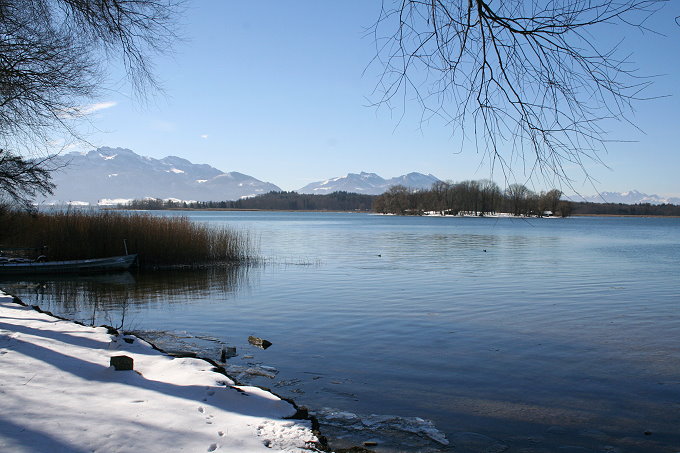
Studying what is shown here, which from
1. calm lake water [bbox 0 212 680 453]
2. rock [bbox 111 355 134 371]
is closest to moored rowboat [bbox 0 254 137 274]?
calm lake water [bbox 0 212 680 453]

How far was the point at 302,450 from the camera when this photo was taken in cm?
460

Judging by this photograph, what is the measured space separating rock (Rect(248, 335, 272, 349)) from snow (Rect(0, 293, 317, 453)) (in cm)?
384

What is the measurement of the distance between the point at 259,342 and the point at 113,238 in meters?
19.0

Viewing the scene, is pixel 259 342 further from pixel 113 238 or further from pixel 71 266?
pixel 113 238

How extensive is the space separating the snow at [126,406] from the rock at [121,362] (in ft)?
0.21

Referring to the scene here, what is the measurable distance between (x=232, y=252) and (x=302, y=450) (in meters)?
25.6

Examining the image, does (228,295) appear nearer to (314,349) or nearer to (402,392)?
(314,349)

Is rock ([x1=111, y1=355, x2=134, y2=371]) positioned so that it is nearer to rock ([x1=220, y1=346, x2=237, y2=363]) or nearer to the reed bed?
rock ([x1=220, y1=346, x2=237, y2=363])

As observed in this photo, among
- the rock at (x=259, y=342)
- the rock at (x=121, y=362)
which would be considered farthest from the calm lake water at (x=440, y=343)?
the rock at (x=121, y=362)

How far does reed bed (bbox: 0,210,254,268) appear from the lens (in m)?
26.6

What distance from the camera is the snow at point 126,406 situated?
169 inches

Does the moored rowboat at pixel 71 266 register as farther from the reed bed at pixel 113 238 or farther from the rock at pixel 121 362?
the rock at pixel 121 362

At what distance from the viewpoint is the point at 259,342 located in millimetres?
11273

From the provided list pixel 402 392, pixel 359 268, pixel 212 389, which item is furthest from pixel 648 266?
pixel 212 389
